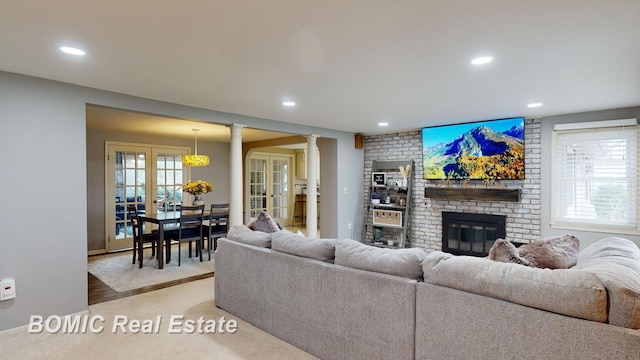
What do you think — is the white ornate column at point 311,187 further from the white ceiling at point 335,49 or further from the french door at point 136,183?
the french door at point 136,183

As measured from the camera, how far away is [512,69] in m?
2.85

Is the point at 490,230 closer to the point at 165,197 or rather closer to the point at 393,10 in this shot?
the point at 393,10

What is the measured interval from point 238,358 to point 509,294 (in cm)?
184

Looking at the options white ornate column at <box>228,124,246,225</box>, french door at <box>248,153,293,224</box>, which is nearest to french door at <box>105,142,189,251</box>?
french door at <box>248,153,293,224</box>

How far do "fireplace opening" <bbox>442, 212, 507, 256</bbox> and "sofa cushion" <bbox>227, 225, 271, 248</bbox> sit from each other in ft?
12.4

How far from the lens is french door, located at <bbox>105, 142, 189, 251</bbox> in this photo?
248 inches

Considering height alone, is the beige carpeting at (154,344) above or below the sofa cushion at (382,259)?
below

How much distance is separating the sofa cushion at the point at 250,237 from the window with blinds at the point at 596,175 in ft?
13.7

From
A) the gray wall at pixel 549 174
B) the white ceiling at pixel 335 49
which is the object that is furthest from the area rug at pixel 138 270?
the gray wall at pixel 549 174

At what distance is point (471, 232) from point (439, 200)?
29.5 inches

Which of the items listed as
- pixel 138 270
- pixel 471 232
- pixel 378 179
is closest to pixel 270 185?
pixel 378 179

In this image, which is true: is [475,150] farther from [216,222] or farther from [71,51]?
[71,51]

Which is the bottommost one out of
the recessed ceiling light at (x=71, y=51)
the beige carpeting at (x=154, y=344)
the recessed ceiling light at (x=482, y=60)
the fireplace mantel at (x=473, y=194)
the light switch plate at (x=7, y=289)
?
the beige carpeting at (x=154, y=344)

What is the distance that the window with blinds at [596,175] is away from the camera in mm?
4258
